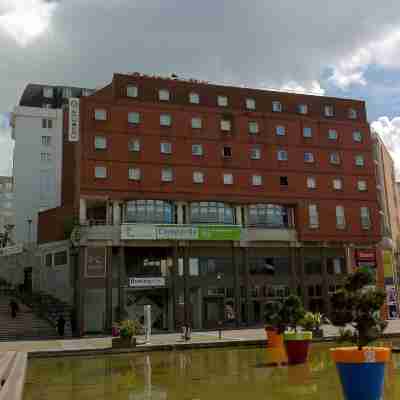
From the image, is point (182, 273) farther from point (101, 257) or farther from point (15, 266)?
point (15, 266)

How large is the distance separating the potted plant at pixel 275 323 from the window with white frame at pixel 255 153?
33.3 m

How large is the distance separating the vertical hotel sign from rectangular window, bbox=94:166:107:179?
11.5 ft

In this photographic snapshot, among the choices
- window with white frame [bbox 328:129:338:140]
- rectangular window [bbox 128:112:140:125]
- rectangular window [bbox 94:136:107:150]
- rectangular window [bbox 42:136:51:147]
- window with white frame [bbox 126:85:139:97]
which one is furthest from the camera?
rectangular window [bbox 42:136:51:147]

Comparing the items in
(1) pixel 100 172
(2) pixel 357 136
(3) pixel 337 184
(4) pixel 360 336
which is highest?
(2) pixel 357 136

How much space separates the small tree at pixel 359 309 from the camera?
13750 millimetres

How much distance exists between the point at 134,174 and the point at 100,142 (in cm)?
457

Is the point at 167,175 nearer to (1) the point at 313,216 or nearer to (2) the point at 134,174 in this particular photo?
(2) the point at 134,174

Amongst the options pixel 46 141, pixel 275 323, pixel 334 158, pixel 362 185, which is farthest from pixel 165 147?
pixel 46 141

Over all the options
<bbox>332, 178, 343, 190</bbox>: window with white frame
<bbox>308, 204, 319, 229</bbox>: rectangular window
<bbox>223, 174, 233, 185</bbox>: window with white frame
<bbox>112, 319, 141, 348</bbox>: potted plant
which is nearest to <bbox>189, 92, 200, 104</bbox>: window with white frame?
<bbox>223, 174, 233, 185</bbox>: window with white frame

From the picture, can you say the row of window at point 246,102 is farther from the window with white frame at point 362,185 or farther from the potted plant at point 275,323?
the potted plant at point 275,323

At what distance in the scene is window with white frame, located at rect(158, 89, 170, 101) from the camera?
58562mm

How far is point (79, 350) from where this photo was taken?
1216 inches

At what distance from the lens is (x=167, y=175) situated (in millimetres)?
55906

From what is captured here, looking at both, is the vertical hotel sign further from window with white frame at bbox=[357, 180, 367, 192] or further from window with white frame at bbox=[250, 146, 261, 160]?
window with white frame at bbox=[357, 180, 367, 192]
